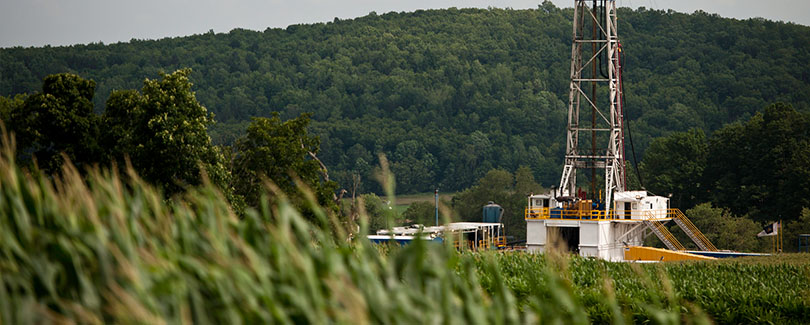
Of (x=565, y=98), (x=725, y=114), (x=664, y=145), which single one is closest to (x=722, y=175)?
(x=664, y=145)

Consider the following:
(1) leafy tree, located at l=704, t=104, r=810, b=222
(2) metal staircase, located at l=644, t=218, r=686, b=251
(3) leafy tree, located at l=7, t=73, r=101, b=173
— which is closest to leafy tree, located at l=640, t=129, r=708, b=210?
(1) leafy tree, located at l=704, t=104, r=810, b=222

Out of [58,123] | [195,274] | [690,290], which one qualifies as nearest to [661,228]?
[58,123]

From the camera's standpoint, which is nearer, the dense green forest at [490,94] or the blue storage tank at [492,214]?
the blue storage tank at [492,214]

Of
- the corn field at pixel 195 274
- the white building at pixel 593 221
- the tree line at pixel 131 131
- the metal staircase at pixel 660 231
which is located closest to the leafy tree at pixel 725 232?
the metal staircase at pixel 660 231

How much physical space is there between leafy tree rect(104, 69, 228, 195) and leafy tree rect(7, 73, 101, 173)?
771 mm

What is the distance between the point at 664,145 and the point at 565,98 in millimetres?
57218

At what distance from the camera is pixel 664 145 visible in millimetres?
70750

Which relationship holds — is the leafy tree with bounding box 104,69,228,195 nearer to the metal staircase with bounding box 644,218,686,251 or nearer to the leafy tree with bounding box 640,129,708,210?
the metal staircase with bounding box 644,218,686,251

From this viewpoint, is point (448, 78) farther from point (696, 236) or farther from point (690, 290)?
point (690, 290)

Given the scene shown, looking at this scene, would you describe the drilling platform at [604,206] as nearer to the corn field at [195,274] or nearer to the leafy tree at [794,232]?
the leafy tree at [794,232]

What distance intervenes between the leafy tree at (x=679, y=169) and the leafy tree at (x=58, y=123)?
45.3 m

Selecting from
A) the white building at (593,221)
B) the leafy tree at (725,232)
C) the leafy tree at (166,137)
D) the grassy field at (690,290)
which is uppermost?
the leafy tree at (166,137)

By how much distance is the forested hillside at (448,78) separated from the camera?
11081 cm

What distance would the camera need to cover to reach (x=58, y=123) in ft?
98.0
